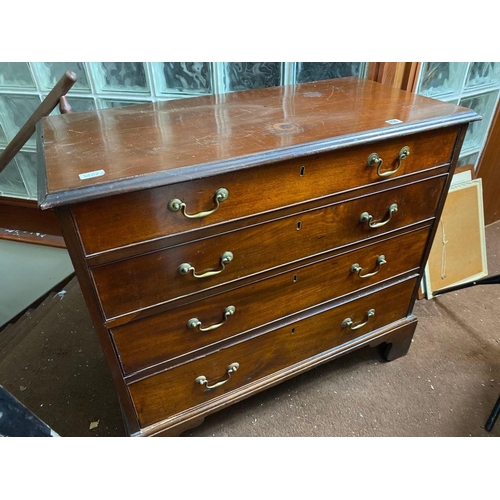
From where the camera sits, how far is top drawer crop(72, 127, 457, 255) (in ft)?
2.43

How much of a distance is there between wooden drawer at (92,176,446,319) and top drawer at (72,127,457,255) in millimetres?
51

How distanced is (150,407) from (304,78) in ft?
4.03

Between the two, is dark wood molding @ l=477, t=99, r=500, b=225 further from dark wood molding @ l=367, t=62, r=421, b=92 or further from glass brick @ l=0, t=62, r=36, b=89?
glass brick @ l=0, t=62, r=36, b=89

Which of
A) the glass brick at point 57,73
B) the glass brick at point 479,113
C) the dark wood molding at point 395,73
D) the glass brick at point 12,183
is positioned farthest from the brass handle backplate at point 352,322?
the glass brick at point 12,183

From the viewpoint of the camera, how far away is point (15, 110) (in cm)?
177

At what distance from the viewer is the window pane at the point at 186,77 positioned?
1.42 metres

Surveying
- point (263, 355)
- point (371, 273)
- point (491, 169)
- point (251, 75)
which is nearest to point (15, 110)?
point (251, 75)

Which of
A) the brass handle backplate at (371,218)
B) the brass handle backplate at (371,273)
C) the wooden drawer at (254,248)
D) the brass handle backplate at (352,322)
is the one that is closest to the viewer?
the wooden drawer at (254,248)

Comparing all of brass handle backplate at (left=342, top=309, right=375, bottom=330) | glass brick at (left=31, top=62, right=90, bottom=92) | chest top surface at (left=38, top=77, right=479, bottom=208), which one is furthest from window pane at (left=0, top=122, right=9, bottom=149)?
brass handle backplate at (left=342, top=309, right=375, bottom=330)

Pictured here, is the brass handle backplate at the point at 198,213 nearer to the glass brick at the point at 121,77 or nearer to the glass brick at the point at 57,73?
the glass brick at the point at 121,77

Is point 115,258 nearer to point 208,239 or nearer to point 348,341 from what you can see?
point 208,239

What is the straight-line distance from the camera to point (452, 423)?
1275 mm

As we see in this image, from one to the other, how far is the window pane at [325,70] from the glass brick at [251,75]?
9 centimetres

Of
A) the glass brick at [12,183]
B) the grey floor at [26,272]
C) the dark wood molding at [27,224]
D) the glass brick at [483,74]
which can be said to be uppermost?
the glass brick at [483,74]
